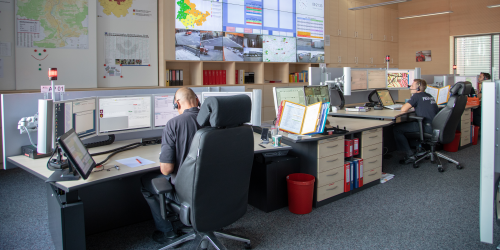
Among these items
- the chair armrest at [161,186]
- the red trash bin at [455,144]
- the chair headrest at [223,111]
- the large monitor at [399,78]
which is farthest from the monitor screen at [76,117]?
the red trash bin at [455,144]

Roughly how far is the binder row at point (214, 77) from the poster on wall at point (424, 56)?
639 cm

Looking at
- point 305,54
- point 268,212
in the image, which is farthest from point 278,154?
point 305,54

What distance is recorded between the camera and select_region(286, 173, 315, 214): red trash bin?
305cm

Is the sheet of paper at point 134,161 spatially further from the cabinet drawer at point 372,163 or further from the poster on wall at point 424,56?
the poster on wall at point 424,56

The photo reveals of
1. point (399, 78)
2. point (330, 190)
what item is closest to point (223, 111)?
point (330, 190)

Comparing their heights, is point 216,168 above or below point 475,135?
above

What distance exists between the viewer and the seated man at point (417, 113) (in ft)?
15.1

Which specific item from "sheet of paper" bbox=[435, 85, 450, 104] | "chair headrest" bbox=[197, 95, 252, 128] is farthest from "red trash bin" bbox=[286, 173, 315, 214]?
"sheet of paper" bbox=[435, 85, 450, 104]

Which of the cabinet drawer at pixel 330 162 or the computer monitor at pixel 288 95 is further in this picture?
the computer monitor at pixel 288 95

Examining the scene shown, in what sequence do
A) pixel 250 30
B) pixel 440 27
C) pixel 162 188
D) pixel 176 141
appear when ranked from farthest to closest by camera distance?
pixel 440 27 < pixel 250 30 < pixel 176 141 < pixel 162 188

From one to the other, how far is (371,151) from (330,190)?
2.60 feet

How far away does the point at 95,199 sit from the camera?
2742mm

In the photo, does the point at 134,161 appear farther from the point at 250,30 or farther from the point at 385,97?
the point at 250,30

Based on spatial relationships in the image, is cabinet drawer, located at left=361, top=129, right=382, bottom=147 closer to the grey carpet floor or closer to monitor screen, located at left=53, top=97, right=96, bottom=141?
the grey carpet floor
